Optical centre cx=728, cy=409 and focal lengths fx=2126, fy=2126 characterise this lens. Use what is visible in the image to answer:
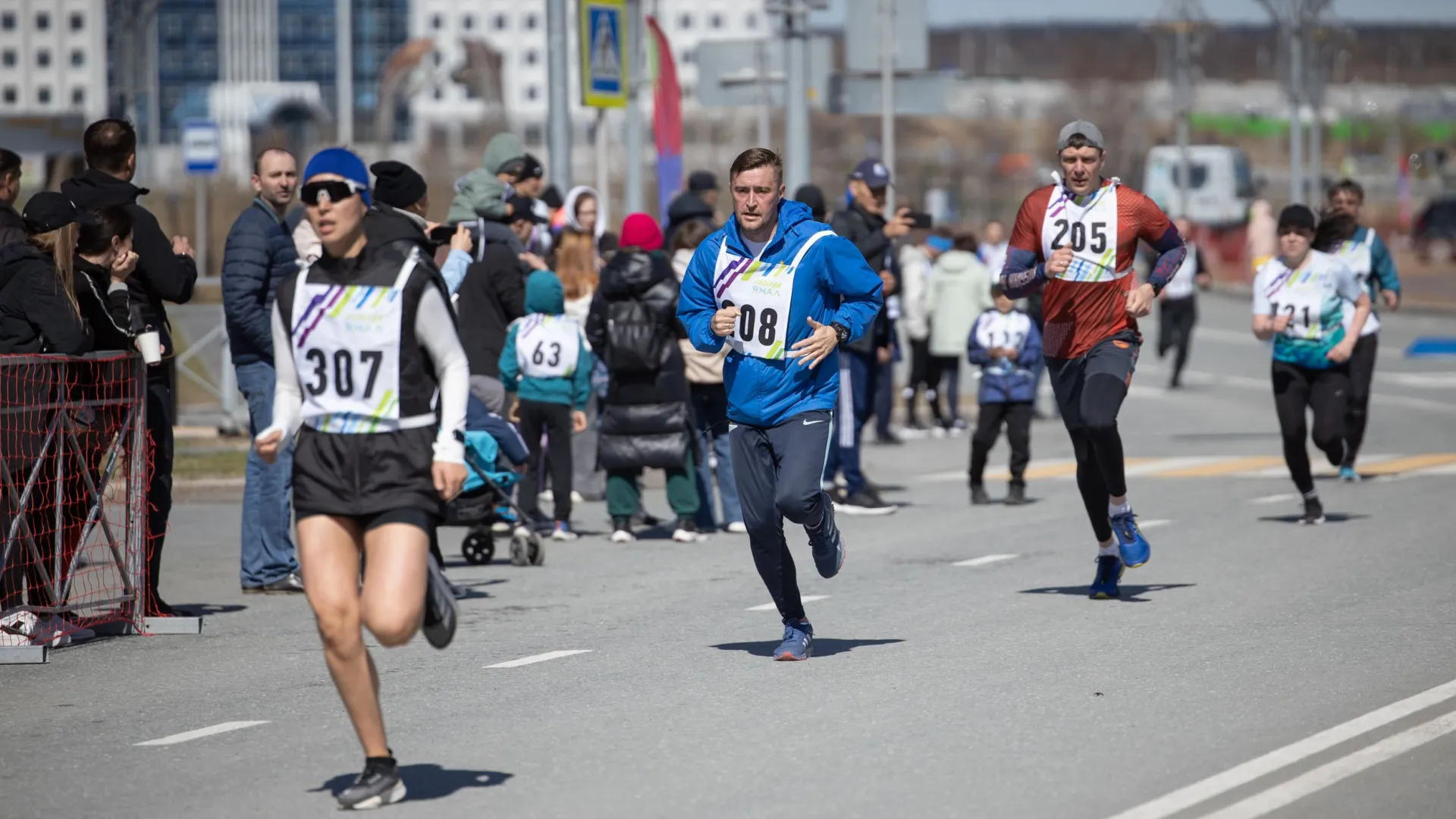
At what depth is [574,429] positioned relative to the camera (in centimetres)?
1310

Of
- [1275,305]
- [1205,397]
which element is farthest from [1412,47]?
[1275,305]

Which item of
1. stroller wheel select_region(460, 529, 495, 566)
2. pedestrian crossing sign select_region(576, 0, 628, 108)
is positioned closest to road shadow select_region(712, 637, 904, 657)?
stroller wheel select_region(460, 529, 495, 566)

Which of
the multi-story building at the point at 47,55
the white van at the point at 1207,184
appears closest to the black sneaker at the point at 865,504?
the white van at the point at 1207,184

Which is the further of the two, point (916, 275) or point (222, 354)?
point (916, 275)

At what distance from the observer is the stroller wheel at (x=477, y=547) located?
12227mm

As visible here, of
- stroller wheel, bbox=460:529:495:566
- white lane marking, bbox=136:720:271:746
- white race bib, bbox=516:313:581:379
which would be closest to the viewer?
white lane marking, bbox=136:720:271:746

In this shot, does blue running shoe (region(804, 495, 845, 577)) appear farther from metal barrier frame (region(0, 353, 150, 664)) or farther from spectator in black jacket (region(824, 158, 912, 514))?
spectator in black jacket (region(824, 158, 912, 514))

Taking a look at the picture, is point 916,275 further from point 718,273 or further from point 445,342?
point 445,342

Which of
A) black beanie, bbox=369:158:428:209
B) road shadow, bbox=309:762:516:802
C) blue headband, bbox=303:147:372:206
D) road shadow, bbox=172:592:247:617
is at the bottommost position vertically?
road shadow, bbox=172:592:247:617

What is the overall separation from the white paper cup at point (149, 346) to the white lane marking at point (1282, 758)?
5.18m

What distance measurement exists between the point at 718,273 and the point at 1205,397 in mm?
18049

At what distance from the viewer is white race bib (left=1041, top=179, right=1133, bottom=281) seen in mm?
9828

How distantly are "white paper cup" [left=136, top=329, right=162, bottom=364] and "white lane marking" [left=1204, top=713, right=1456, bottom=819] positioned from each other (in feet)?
17.6

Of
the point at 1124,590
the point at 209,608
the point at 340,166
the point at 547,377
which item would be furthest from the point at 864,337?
the point at 340,166
